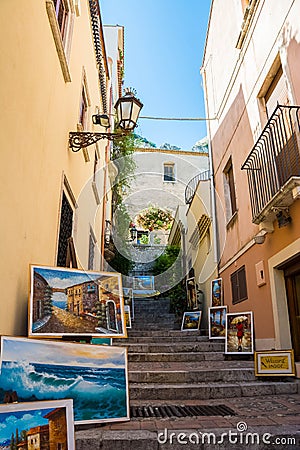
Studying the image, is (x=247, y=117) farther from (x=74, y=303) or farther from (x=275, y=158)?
(x=74, y=303)

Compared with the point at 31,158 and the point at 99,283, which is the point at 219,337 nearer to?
the point at 99,283

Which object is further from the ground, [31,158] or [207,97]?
[207,97]

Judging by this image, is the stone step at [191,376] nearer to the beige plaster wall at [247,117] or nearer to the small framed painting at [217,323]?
the beige plaster wall at [247,117]

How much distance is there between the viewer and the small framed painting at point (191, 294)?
35.4ft

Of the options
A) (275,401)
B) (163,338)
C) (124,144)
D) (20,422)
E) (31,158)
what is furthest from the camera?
(124,144)

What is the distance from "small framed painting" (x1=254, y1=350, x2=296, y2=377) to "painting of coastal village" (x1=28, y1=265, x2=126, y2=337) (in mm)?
2277

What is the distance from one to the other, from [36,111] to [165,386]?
3573mm

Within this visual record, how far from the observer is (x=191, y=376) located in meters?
4.68

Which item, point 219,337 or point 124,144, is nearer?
point 219,337

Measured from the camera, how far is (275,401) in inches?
152

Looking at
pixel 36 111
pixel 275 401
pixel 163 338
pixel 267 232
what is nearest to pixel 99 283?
pixel 36 111

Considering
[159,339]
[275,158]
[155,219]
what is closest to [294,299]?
[275,158]

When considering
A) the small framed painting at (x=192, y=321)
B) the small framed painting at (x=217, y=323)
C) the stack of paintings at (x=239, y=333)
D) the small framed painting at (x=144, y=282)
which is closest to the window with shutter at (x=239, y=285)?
the small framed painting at (x=217, y=323)

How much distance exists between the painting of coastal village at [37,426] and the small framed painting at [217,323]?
18.7 ft
